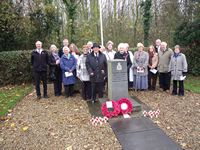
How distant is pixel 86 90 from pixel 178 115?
3233 mm

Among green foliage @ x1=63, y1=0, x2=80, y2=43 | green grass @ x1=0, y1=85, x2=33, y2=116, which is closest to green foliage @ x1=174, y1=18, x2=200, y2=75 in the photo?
green foliage @ x1=63, y1=0, x2=80, y2=43

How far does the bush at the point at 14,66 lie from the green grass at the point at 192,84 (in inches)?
291

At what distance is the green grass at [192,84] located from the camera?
973 cm

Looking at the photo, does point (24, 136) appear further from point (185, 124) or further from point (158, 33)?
point (158, 33)

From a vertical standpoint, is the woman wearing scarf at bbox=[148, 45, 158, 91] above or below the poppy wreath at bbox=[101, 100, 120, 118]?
above

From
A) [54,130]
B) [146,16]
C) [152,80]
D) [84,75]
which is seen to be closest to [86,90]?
[84,75]

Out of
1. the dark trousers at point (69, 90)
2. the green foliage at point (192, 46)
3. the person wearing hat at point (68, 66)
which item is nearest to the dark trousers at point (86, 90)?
the person wearing hat at point (68, 66)

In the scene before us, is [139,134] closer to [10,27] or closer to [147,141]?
[147,141]

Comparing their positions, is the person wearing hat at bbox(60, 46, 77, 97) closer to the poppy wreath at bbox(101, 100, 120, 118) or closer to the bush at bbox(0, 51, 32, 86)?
the poppy wreath at bbox(101, 100, 120, 118)

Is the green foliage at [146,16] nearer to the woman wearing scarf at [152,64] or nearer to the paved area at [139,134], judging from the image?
the woman wearing scarf at [152,64]

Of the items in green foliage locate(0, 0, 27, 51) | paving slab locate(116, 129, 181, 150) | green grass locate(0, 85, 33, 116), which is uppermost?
green foliage locate(0, 0, 27, 51)

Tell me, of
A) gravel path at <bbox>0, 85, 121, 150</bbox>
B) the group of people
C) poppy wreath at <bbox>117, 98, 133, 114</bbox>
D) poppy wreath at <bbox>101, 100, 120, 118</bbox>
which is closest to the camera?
gravel path at <bbox>0, 85, 121, 150</bbox>

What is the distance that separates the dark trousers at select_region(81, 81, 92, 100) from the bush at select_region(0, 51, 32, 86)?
4.27 metres

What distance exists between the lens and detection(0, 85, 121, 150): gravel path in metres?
5.00
